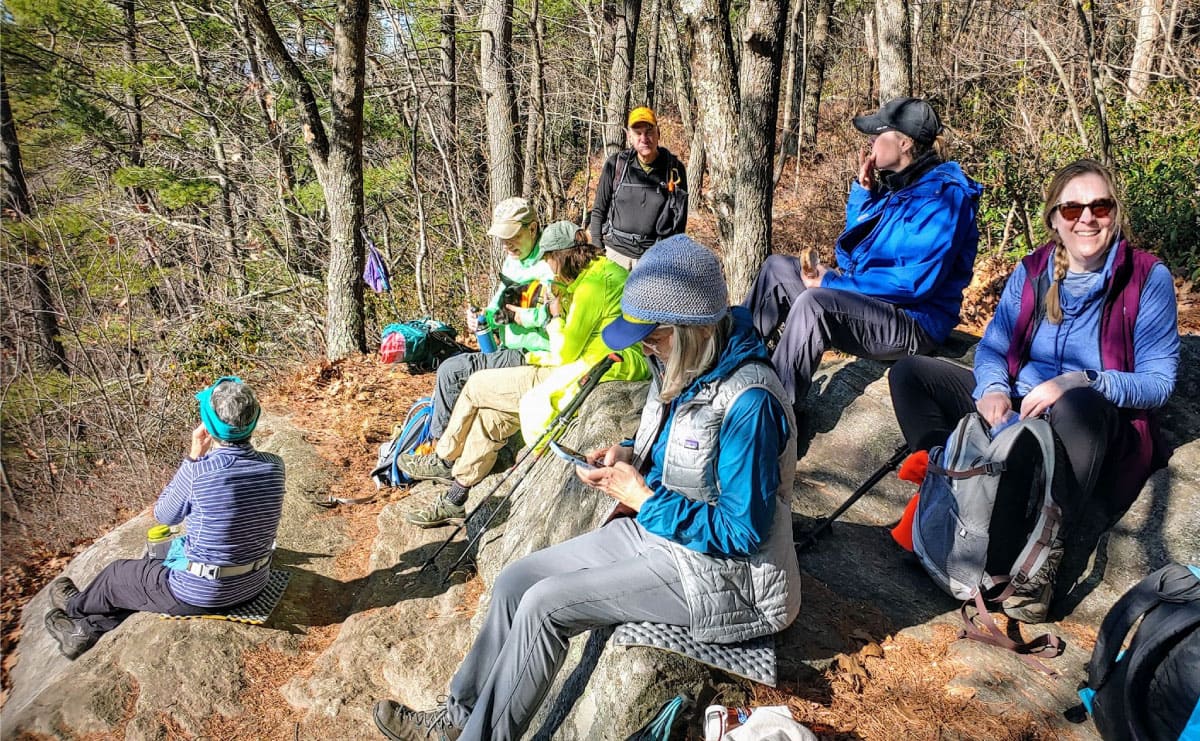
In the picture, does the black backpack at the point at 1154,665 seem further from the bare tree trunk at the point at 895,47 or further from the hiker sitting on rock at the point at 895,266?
the bare tree trunk at the point at 895,47

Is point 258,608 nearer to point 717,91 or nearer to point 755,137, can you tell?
point 755,137

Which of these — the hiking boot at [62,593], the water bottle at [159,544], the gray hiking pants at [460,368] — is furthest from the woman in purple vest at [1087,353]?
the hiking boot at [62,593]

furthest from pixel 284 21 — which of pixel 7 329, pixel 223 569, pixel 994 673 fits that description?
pixel 994 673

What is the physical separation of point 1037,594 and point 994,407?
0.79 metres

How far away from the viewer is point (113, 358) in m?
12.2

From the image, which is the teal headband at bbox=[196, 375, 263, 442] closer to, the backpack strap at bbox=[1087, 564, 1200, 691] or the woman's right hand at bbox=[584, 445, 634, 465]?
the woman's right hand at bbox=[584, 445, 634, 465]

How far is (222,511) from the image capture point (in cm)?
391

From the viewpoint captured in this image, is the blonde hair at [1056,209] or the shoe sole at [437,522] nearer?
the blonde hair at [1056,209]

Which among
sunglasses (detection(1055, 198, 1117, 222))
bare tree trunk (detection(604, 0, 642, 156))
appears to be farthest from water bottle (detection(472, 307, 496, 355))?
bare tree trunk (detection(604, 0, 642, 156))

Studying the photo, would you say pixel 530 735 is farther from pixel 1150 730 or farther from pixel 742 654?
pixel 1150 730

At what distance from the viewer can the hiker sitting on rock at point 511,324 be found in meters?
5.25

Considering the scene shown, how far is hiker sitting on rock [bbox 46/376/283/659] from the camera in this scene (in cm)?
389

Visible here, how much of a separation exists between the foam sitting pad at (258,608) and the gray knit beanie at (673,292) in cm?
292

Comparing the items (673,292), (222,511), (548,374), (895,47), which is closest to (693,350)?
(673,292)
